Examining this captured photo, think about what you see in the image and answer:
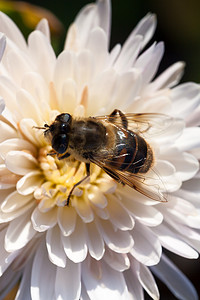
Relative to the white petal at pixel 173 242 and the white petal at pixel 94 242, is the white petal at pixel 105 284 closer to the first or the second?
the white petal at pixel 94 242

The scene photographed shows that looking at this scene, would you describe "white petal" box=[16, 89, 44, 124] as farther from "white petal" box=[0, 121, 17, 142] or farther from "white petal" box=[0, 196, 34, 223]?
"white petal" box=[0, 196, 34, 223]

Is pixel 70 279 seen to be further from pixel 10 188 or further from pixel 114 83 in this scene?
pixel 114 83

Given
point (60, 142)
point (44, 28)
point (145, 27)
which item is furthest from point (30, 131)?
point (145, 27)

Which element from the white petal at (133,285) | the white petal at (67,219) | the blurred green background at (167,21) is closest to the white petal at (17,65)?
the white petal at (67,219)

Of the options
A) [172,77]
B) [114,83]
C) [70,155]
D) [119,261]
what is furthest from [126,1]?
[119,261]

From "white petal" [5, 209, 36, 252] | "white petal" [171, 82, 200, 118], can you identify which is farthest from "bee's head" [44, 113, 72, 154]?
"white petal" [171, 82, 200, 118]

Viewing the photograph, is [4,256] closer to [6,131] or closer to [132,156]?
[6,131]
